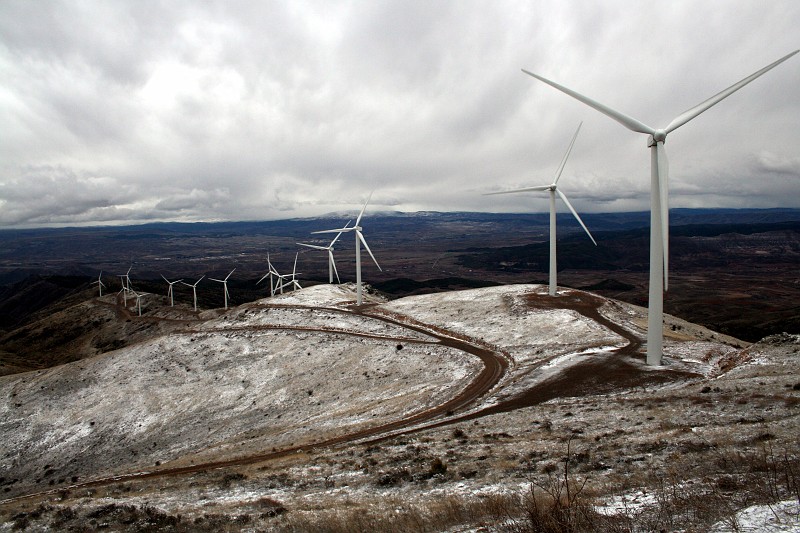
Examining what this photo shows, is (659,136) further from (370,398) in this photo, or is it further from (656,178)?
(370,398)

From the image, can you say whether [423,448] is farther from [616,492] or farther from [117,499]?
[117,499]

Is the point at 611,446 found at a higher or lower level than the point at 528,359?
higher

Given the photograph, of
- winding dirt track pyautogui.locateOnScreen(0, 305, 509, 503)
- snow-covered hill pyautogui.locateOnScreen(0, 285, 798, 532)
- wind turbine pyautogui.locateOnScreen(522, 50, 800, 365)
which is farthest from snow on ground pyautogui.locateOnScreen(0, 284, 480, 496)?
wind turbine pyautogui.locateOnScreen(522, 50, 800, 365)

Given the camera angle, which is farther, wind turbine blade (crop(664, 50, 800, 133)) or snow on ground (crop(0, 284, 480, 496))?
snow on ground (crop(0, 284, 480, 496))

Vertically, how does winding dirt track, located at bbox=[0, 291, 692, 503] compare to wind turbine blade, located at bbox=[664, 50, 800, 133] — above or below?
below

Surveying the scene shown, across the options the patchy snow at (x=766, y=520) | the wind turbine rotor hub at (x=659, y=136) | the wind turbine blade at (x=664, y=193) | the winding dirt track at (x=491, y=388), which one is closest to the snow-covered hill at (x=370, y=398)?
the winding dirt track at (x=491, y=388)

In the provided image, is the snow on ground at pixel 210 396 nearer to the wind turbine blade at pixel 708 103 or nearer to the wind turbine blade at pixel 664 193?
the wind turbine blade at pixel 664 193

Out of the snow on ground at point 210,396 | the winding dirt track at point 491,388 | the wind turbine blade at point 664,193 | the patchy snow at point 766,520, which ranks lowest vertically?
the snow on ground at point 210,396

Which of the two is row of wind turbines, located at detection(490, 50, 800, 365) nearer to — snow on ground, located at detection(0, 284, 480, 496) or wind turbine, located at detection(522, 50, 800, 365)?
wind turbine, located at detection(522, 50, 800, 365)

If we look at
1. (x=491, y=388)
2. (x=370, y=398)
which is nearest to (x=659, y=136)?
(x=491, y=388)

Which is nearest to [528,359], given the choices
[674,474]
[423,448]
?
[423,448]

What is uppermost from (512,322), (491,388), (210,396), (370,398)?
(512,322)
